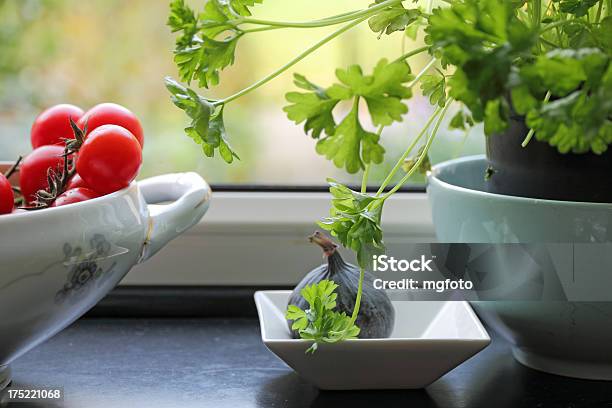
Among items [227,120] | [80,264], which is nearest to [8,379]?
[80,264]

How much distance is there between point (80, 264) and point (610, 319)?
402 millimetres

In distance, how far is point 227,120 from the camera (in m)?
1.21

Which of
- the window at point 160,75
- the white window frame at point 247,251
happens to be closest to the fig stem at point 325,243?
the white window frame at point 247,251

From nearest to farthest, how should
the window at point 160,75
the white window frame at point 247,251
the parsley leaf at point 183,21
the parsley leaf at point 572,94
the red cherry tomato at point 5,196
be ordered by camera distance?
the parsley leaf at point 572,94, the parsley leaf at point 183,21, the red cherry tomato at point 5,196, the white window frame at point 247,251, the window at point 160,75

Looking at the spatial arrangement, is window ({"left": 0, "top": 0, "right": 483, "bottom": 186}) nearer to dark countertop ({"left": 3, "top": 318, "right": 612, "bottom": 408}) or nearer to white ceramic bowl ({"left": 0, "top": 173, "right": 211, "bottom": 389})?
dark countertop ({"left": 3, "top": 318, "right": 612, "bottom": 408})

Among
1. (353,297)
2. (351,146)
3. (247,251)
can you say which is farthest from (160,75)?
(351,146)

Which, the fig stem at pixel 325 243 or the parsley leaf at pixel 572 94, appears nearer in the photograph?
the parsley leaf at pixel 572 94

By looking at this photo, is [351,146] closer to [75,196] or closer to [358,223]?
[358,223]

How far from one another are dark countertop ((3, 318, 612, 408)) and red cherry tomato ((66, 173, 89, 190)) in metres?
0.17

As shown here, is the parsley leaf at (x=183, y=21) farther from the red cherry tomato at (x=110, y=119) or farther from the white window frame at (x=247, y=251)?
the white window frame at (x=247, y=251)

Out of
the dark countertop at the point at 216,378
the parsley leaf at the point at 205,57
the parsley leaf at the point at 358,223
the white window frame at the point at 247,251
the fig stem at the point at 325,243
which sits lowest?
the dark countertop at the point at 216,378

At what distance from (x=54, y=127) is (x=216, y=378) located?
27 centimetres

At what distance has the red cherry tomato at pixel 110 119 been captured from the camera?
2.54 feet

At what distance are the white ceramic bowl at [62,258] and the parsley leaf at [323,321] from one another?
144mm
